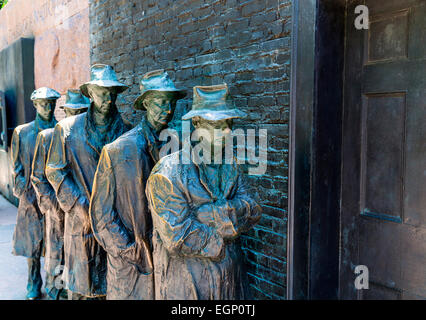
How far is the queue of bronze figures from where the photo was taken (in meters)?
2.42

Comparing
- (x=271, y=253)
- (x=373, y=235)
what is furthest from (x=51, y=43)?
(x=373, y=235)

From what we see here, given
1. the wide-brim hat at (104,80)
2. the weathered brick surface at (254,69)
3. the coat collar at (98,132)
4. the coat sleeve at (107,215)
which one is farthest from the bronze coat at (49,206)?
the weathered brick surface at (254,69)

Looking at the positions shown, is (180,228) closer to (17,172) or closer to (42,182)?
(42,182)

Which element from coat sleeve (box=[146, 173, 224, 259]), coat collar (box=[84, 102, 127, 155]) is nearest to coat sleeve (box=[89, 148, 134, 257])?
coat collar (box=[84, 102, 127, 155])

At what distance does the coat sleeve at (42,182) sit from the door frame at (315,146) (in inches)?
107

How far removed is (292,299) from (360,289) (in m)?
0.49

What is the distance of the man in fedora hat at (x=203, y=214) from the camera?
238 centimetres

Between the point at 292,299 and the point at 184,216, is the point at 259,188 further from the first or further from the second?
the point at 184,216

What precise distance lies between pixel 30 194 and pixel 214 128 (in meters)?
3.59

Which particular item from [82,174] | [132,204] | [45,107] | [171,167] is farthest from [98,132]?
[171,167]

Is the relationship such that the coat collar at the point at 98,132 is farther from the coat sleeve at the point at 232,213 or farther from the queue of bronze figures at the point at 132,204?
the coat sleeve at the point at 232,213

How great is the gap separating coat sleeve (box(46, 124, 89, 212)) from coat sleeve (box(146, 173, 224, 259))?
1.71m

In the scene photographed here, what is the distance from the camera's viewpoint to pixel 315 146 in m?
2.89

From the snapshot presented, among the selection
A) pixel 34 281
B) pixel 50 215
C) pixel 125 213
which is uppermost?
pixel 125 213
